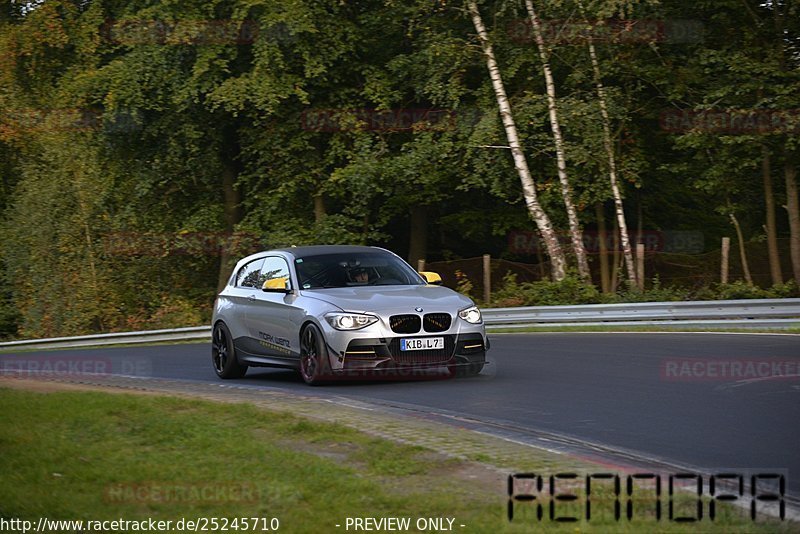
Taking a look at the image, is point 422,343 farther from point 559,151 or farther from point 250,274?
point 559,151

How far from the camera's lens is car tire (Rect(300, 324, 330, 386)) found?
45.9 feet

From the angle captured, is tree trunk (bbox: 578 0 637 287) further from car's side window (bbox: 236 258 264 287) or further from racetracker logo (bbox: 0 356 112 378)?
car's side window (bbox: 236 258 264 287)

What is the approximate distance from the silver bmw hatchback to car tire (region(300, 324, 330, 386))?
0.04ft

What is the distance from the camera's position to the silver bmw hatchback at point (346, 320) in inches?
543

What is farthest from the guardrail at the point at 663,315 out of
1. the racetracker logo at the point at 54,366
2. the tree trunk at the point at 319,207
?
the tree trunk at the point at 319,207

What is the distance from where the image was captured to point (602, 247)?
120 ft

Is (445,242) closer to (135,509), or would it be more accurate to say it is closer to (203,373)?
(203,373)

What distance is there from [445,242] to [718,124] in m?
12.4

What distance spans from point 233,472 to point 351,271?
735cm

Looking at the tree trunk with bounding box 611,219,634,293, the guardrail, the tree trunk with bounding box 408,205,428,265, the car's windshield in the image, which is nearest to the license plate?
the car's windshield

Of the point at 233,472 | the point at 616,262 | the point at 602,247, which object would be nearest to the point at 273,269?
the point at 233,472

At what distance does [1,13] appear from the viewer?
146 ft

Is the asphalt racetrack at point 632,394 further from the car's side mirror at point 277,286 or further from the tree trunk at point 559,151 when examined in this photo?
the tree trunk at point 559,151

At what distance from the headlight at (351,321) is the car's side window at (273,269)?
1497 millimetres
